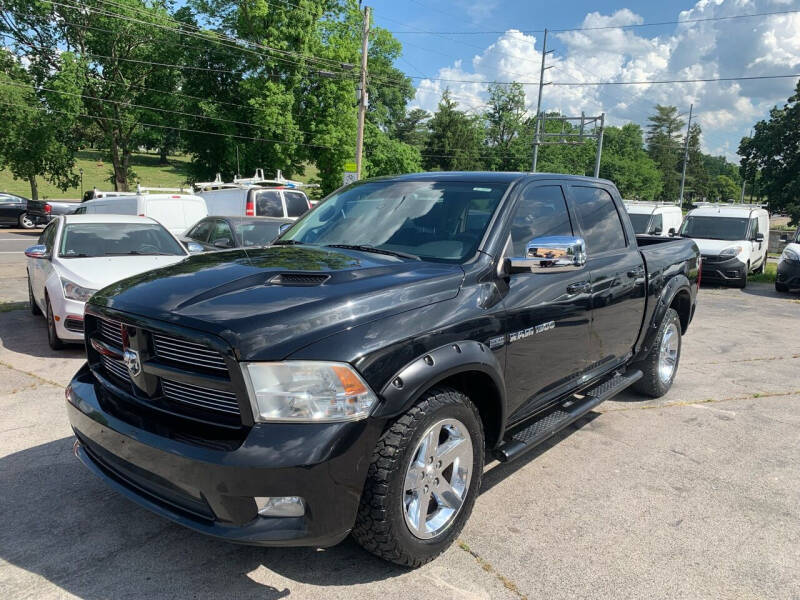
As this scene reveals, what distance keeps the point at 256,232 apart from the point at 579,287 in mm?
7552

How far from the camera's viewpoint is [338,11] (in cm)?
3394

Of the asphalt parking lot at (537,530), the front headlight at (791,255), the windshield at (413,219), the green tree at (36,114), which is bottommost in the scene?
the asphalt parking lot at (537,530)

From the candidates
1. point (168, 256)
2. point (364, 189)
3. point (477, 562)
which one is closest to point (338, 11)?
point (168, 256)

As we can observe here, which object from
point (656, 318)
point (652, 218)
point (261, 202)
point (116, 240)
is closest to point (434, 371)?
point (656, 318)

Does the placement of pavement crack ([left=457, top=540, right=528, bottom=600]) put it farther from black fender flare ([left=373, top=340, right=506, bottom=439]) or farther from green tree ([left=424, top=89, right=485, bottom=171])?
green tree ([left=424, top=89, right=485, bottom=171])

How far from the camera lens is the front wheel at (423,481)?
94.3 inches

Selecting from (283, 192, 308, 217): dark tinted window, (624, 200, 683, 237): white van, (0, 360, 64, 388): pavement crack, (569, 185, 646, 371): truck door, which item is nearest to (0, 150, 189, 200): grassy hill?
(283, 192, 308, 217): dark tinted window

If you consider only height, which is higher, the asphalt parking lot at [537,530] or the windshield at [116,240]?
the windshield at [116,240]

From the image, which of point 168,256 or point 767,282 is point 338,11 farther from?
point 168,256

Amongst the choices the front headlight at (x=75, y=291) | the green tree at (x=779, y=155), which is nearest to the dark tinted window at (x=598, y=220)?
the front headlight at (x=75, y=291)

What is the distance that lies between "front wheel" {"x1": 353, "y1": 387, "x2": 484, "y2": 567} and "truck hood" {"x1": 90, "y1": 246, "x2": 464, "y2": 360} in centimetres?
51

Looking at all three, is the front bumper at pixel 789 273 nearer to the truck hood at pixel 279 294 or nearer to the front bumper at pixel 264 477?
the truck hood at pixel 279 294

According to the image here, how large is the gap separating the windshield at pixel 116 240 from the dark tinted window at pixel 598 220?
5.26m

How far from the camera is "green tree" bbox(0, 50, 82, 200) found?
94.9ft
